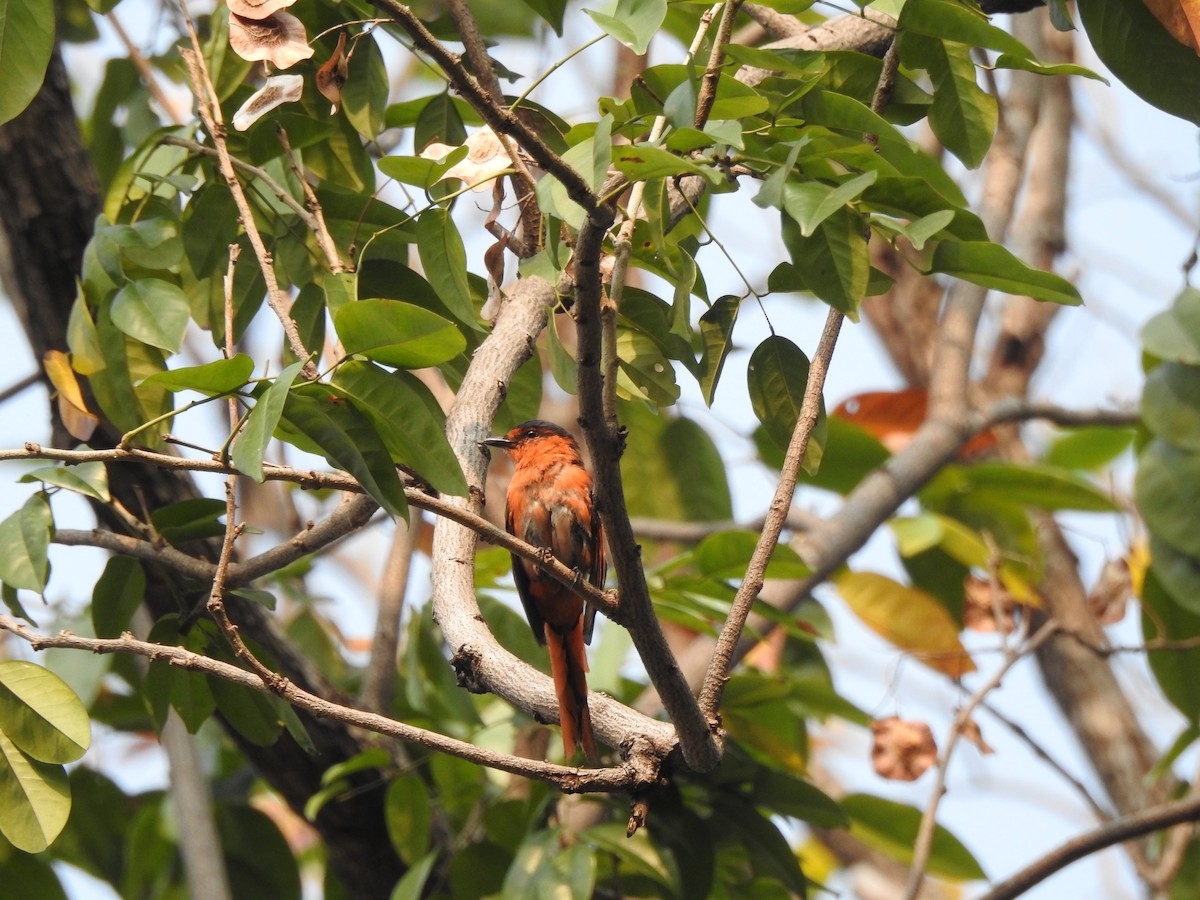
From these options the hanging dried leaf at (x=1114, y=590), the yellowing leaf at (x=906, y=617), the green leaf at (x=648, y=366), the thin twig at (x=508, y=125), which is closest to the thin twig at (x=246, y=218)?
the thin twig at (x=508, y=125)

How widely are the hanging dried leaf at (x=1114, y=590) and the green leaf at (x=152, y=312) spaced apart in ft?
10.1

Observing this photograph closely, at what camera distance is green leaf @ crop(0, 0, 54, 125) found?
6.16 ft

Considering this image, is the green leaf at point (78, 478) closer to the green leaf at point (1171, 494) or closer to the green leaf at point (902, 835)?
the green leaf at point (902, 835)

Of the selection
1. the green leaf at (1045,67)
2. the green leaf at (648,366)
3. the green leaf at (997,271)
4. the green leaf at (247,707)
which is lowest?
the green leaf at (247,707)

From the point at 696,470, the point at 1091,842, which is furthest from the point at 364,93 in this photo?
the point at 1091,842

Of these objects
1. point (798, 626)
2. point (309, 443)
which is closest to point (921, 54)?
point (309, 443)

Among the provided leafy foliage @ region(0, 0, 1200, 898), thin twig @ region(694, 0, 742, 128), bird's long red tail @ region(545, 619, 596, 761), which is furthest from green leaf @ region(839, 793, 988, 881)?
thin twig @ region(694, 0, 742, 128)

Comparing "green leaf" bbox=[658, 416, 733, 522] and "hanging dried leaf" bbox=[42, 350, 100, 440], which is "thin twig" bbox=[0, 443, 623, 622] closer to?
"hanging dried leaf" bbox=[42, 350, 100, 440]

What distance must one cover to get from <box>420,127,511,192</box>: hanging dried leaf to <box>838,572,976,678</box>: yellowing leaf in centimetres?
261

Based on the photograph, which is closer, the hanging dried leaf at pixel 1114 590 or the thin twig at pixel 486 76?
the thin twig at pixel 486 76

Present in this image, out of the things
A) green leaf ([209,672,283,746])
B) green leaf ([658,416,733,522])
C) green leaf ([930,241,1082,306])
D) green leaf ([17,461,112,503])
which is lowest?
green leaf ([209,672,283,746])

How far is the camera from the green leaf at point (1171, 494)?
3.37 meters

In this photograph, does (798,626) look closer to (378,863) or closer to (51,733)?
(378,863)

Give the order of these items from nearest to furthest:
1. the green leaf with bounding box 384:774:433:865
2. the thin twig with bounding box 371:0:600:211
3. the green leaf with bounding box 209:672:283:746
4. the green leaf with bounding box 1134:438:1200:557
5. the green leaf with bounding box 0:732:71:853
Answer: the thin twig with bounding box 371:0:600:211, the green leaf with bounding box 0:732:71:853, the green leaf with bounding box 209:672:283:746, the green leaf with bounding box 384:774:433:865, the green leaf with bounding box 1134:438:1200:557
